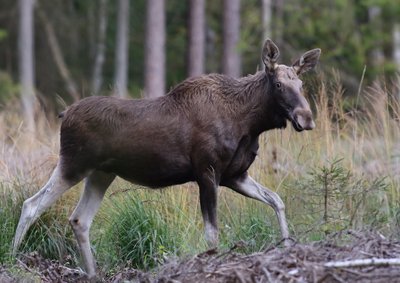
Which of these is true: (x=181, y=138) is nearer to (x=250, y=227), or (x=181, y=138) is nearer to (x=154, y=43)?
(x=250, y=227)

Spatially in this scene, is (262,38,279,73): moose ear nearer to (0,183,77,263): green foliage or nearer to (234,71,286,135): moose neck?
(234,71,286,135): moose neck

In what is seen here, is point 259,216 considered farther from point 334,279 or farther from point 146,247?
point 334,279

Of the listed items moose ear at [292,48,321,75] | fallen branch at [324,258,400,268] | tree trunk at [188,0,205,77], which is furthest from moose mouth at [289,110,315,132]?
tree trunk at [188,0,205,77]

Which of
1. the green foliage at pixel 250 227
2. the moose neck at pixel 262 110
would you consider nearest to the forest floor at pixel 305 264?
the green foliage at pixel 250 227

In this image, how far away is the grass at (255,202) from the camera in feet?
28.9

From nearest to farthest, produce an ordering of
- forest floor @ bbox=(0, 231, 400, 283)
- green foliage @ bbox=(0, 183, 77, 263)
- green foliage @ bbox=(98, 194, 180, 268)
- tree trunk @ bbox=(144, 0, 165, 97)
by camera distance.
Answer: forest floor @ bbox=(0, 231, 400, 283)
green foliage @ bbox=(98, 194, 180, 268)
green foliage @ bbox=(0, 183, 77, 263)
tree trunk @ bbox=(144, 0, 165, 97)

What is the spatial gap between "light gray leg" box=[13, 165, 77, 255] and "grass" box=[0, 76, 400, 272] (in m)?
0.22

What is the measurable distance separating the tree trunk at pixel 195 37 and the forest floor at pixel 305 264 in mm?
16697

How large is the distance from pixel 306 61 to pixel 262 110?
0.65 m

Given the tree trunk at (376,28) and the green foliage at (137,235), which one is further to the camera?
the tree trunk at (376,28)

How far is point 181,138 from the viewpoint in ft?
27.9

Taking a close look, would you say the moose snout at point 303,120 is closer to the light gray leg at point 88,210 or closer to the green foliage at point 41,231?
the light gray leg at point 88,210

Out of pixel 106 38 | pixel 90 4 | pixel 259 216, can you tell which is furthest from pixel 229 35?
pixel 259 216

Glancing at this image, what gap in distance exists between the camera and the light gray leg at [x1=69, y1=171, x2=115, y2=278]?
877 centimetres
